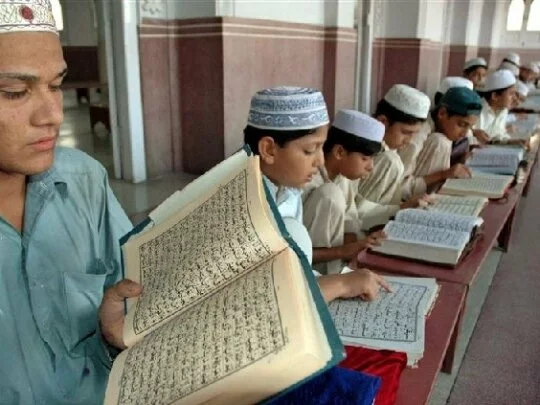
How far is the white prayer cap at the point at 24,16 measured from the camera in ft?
2.53

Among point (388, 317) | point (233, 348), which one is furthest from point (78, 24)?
point (233, 348)

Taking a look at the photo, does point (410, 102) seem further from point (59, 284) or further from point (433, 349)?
point (59, 284)

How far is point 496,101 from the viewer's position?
Answer: 4.42m

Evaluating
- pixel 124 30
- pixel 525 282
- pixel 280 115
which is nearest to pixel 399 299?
pixel 280 115

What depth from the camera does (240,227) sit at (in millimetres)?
667

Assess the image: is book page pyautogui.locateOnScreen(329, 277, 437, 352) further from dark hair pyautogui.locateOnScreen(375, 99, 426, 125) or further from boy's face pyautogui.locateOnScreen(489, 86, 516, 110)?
boy's face pyautogui.locateOnScreen(489, 86, 516, 110)

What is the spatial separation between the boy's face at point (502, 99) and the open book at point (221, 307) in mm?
4186

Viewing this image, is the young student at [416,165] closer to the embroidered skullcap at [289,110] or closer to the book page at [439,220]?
the book page at [439,220]

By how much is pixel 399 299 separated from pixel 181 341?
0.74 metres

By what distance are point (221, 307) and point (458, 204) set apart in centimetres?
162

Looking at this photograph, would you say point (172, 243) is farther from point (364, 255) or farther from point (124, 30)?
point (124, 30)

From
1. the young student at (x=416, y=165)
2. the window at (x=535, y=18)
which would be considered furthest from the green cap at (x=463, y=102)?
the window at (x=535, y=18)

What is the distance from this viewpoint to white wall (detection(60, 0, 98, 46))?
35.2 feet

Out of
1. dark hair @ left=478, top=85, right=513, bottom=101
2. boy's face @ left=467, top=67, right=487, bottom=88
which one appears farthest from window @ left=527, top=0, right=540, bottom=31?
dark hair @ left=478, top=85, right=513, bottom=101
